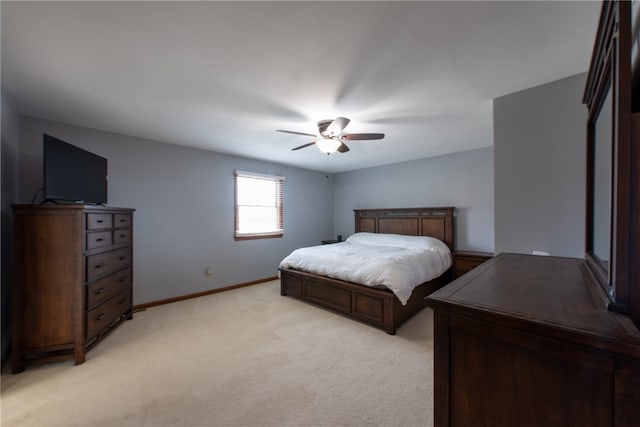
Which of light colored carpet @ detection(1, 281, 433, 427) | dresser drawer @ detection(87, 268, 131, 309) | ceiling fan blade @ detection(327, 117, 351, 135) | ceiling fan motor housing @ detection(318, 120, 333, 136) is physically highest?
ceiling fan motor housing @ detection(318, 120, 333, 136)

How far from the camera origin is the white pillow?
413 centimetres

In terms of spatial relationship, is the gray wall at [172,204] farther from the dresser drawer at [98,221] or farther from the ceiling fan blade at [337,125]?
the ceiling fan blade at [337,125]

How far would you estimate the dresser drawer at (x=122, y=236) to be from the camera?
2743 mm

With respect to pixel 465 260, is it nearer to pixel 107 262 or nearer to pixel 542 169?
pixel 542 169

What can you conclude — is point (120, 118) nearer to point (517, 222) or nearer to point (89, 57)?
point (89, 57)

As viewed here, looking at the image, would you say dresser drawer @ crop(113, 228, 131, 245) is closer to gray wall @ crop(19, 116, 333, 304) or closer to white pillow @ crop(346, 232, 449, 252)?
gray wall @ crop(19, 116, 333, 304)

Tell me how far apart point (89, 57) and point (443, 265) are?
450 centimetres

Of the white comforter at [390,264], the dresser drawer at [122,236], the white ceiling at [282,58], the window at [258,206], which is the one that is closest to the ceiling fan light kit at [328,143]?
the white ceiling at [282,58]

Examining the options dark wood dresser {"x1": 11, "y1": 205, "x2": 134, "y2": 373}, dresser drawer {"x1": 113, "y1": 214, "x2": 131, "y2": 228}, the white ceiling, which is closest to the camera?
the white ceiling

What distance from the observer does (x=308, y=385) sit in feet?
6.17

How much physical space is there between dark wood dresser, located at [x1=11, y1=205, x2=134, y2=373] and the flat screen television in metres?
0.25

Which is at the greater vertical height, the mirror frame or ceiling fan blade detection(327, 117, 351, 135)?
ceiling fan blade detection(327, 117, 351, 135)

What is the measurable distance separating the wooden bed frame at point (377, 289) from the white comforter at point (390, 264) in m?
0.11

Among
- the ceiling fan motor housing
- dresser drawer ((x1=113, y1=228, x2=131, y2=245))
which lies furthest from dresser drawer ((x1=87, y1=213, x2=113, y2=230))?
the ceiling fan motor housing
